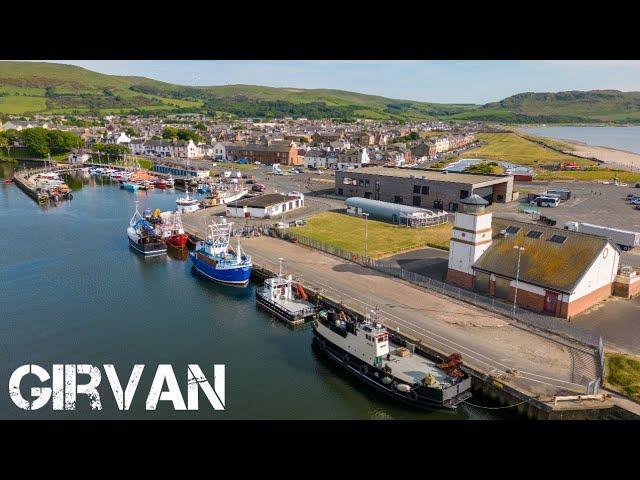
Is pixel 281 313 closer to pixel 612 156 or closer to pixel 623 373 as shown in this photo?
pixel 623 373

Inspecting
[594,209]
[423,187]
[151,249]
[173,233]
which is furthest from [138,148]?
[594,209]

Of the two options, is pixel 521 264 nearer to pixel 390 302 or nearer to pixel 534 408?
pixel 390 302

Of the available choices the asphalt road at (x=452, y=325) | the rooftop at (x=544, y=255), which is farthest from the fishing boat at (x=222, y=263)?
the rooftop at (x=544, y=255)

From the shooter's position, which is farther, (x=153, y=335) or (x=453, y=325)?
(x=153, y=335)

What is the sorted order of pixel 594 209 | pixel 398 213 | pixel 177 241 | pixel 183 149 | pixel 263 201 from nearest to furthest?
pixel 177 241, pixel 398 213, pixel 263 201, pixel 594 209, pixel 183 149

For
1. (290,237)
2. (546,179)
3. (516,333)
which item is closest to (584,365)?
(516,333)

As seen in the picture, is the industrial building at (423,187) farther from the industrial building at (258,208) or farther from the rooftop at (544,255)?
the rooftop at (544,255)
